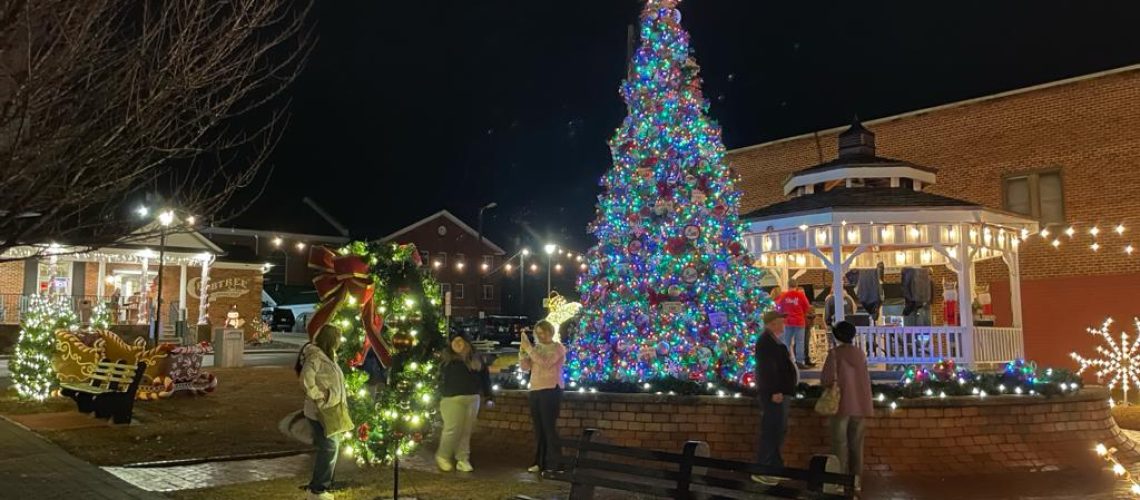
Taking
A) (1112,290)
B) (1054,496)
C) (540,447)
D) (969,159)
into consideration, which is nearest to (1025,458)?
(1054,496)

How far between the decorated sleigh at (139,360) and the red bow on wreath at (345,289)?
6.74 m

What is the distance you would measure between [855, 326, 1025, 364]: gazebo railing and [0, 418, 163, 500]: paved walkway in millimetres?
10941

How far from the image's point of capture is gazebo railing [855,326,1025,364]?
554 inches

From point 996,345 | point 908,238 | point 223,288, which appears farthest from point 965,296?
point 223,288

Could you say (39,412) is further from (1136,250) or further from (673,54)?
(1136,250)

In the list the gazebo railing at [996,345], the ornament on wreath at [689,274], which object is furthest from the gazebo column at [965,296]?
the ornament on wreath at [689,274]

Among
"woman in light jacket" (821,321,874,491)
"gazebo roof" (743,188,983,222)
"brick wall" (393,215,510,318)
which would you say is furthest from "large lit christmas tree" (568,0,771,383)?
"brick wall" (393,215,510,318)

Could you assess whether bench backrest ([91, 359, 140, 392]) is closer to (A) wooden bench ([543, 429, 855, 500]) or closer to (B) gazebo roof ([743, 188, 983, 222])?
(A) wooden bench ([543, 429, 855, 500])

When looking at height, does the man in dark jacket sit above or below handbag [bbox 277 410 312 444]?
above

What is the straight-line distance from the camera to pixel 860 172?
17297mm

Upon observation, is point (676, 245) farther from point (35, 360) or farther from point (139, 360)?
point (35, 360)

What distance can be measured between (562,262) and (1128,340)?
45443 millimetres

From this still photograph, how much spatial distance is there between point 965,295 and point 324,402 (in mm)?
10962

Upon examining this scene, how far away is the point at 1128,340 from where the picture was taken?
19047 millimetres
